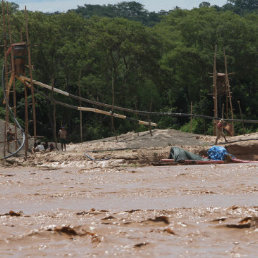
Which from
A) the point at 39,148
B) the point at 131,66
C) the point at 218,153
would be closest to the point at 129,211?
the point at 218,153

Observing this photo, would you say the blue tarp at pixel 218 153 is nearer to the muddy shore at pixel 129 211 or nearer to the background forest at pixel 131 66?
the muddy shore at pixel 129 211

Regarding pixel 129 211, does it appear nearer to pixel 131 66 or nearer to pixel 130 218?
pixel 130 218

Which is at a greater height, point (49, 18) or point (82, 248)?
point (49, 18)

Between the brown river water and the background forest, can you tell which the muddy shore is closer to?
the brown river water

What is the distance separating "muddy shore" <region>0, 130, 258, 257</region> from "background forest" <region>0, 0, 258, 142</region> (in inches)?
990

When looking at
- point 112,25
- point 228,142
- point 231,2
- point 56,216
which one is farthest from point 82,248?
point 231,2

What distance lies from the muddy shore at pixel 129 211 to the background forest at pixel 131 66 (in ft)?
82.5

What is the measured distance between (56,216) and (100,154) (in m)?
13.7

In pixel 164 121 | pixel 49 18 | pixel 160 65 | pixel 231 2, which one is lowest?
pixel 164 121

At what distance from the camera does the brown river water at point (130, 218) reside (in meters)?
6.34

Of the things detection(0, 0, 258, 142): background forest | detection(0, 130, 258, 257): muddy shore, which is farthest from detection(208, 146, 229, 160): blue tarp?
detection(0, 0, 258, 142): background forest

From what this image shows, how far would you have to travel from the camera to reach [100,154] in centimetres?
2212

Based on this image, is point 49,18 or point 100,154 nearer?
point 100,154

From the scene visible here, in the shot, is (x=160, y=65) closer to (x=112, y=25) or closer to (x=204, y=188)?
(x=112, y=25)
